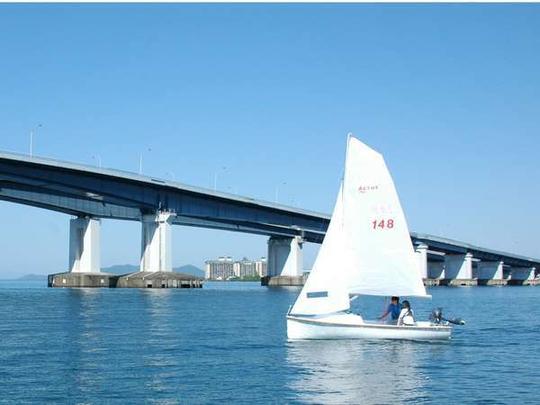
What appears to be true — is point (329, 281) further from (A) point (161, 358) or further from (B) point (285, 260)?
(B) point (285, 260)

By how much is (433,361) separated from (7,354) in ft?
61.6

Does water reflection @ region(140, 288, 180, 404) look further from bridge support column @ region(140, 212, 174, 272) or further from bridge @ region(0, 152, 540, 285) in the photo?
bridge support column @ region(140, 212, 174, 272)

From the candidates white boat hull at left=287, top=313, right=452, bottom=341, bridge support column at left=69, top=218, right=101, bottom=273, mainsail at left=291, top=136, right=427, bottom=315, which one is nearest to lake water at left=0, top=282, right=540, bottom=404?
white boat hull at left=287, top=313, right=452, bottom=341

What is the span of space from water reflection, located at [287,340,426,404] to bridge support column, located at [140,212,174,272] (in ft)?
291

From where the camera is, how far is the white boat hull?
41.2 metres

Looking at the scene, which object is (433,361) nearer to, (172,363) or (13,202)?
(172,363)

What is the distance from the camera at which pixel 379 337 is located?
41.6 metres

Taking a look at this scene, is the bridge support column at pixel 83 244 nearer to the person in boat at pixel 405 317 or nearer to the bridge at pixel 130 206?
the bridge at pixel 130 206

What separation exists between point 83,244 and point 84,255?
1901 mm

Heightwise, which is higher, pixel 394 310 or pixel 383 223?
pixel 383 223

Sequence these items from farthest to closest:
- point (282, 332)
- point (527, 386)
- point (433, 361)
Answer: point (282, 332)
point (433, 361)
point (527, 386)

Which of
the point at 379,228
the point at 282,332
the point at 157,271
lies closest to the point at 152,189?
the point at 157,271

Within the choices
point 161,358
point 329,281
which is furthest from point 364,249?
point 161,358

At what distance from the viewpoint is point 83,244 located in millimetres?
144000
